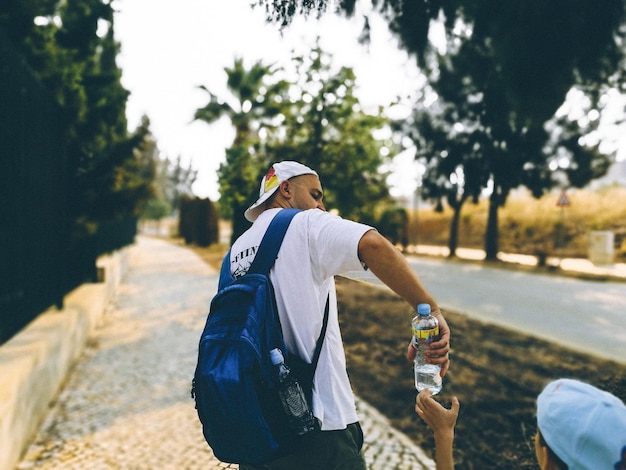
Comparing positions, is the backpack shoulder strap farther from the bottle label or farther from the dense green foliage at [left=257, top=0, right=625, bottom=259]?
the dense green foliage at [left=257, top=0, right=625, bottom=259]

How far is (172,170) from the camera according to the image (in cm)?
7588

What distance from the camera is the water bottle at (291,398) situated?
157cm

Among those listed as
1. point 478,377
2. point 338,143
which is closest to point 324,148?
point 338,143

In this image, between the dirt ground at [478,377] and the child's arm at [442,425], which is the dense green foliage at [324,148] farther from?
the child's arm at [442,425]

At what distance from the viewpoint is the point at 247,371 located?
1529 millimetres

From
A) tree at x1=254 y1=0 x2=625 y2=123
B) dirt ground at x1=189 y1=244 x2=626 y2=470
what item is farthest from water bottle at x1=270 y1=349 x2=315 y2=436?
tree at x1=254 y1=0 x2=625 y2=123

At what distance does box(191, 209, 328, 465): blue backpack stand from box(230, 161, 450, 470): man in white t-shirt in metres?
0.05

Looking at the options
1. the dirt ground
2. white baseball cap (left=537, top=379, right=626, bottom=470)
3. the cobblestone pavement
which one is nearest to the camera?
white baseball cap (left=537, top=379, right=626, bottom=470)

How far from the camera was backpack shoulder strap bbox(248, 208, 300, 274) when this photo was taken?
5.47 ft

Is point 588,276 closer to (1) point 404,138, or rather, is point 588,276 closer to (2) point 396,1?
(1) point 404,138

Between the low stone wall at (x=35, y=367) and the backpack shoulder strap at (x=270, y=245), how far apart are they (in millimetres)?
2481

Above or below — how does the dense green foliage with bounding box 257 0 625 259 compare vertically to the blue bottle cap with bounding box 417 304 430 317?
above

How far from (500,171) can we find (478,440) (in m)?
2.72

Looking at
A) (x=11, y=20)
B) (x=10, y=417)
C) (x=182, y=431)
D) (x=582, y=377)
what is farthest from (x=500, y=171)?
(x=11, y=20)
